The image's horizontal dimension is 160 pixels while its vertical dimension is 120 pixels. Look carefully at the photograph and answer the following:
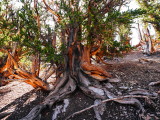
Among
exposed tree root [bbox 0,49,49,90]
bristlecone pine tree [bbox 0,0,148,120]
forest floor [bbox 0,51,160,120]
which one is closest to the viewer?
forest floor [bbox 0,51,160,120]

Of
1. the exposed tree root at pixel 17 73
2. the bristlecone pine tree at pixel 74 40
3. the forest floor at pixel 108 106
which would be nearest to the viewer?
the forest floor at pixel 108 106

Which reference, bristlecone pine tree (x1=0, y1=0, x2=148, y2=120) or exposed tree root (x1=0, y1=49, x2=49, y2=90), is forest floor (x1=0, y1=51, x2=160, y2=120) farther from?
exposed tree root (x1=0, y1=49, x2=49, y2=90)

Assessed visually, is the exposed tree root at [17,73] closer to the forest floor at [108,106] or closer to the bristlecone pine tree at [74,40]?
the bristlecone pine tree at [74,40]

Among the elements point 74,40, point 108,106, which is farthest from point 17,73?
point 108,106

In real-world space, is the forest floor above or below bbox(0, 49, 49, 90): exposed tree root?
below

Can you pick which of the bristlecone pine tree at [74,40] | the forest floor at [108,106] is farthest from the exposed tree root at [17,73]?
the forest floor at [108,106]

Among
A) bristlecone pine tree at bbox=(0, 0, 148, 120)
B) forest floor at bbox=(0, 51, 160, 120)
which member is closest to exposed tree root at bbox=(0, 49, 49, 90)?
bristlecone pine tree at bbox=(0, 0, 148, 120)

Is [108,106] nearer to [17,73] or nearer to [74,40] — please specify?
[74,40]

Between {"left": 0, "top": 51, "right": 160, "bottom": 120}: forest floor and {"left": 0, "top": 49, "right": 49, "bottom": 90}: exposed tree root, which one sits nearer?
{"left": 0, "top": 51, "right": 160, "bottom": 120}: forest floor

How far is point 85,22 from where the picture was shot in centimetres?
436

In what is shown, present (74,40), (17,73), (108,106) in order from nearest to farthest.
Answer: (108,106)
(17,73)
(74,40)

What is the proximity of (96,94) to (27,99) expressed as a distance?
3199 mm

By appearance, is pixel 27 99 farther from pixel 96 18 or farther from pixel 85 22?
pixel 96 18

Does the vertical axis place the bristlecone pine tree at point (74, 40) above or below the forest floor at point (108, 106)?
above
